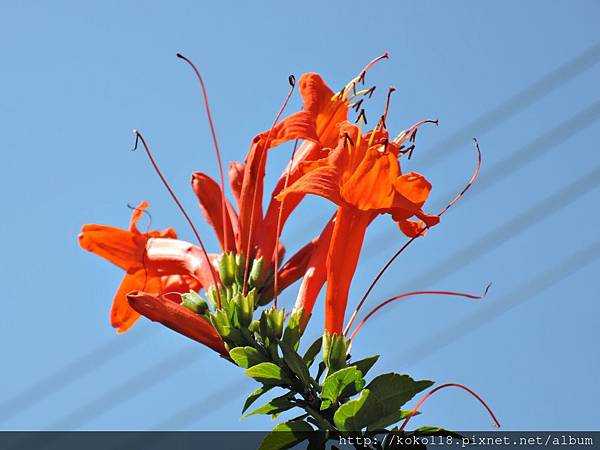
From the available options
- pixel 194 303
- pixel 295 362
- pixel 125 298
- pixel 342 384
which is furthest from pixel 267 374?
pixel 125 298

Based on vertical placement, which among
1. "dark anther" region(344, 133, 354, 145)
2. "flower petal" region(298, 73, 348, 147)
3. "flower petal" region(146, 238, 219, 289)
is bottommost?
"flower petal" region(146, 238, 219, 289)

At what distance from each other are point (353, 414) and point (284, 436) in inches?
7.6

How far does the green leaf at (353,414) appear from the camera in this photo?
2330 millimetres

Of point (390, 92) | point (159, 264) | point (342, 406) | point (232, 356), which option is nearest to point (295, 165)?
point (390, 92)

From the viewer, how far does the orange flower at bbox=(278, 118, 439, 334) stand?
2682mm

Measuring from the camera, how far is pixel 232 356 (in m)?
2.52

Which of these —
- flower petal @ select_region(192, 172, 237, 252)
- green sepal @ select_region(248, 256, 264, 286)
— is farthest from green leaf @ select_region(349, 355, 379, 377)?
flower petal @ select_region(192, 172, 237, 252)

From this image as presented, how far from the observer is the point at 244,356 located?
2.52 meters

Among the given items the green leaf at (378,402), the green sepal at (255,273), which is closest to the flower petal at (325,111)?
the green sepal at (255,273)

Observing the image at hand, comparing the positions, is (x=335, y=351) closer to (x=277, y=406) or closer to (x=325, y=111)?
(x=277, y=406)

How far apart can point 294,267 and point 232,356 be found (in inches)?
23.3

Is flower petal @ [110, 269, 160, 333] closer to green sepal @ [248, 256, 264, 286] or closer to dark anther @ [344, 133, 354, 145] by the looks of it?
green sepal @ [248, 256, 264, 286]

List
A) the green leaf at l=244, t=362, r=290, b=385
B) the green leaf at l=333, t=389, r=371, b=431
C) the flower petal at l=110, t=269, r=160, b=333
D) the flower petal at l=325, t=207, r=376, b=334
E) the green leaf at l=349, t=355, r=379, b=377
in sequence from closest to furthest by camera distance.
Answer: the green leaf at l=333, t=389, r=371, b=431 < the green leaf at l=244, t=362, r=290, b=385 < the green leaf at l=349, t=355, r=379, b=377 < the flower petal at l=325, t=207, r=376, b=334 < the flower petal at l=110, t=269, r=160, b=333

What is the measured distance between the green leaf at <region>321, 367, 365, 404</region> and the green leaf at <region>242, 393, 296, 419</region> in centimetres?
10
